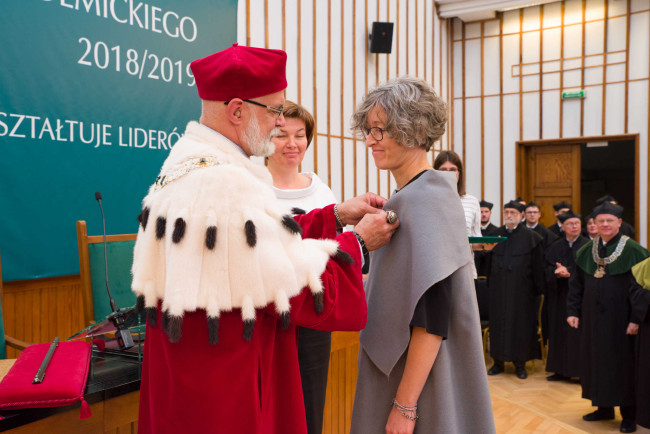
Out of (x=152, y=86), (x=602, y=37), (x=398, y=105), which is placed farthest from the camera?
(x=602, y=37)

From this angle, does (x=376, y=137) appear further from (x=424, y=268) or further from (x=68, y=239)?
(x=68, y=239)

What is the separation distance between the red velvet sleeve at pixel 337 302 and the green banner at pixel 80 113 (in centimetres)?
237

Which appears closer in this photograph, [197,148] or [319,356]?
[197,148]

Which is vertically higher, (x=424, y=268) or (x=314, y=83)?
(x=314, y=83)

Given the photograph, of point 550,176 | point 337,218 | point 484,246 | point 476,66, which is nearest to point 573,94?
point 550,176

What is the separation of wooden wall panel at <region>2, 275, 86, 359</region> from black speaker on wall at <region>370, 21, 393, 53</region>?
16.4 feet

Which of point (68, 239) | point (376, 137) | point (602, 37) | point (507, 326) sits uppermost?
point (602, 37)

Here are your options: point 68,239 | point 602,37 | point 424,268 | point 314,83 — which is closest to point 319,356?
point 424,268

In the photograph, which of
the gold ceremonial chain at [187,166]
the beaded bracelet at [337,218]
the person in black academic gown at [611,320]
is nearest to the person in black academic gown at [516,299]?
the person in black academic gown at [611,320]

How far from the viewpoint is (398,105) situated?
1376 mm

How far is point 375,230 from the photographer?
1345mm

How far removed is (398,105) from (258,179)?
435mm

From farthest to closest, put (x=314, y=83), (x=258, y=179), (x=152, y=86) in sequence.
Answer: (x=314, y=83) < (x=152, y=86) < (x=258, y=179)

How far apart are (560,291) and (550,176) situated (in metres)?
3.56
